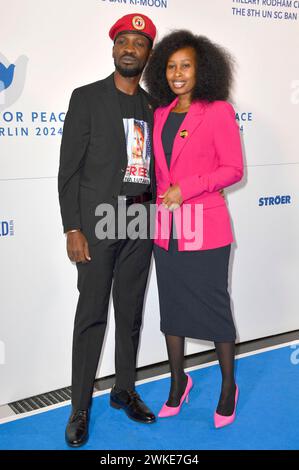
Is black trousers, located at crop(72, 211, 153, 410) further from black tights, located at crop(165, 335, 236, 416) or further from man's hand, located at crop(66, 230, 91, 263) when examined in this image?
black tights, located at crop(165, 335, 236, 416)

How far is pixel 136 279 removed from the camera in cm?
245

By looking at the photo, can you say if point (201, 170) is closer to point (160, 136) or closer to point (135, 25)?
point (160, 136)

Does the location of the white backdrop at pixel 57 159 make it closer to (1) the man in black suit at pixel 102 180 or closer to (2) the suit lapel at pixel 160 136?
(1) the man in black suit at pixel 102 180

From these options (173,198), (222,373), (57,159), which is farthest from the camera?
(57,159)

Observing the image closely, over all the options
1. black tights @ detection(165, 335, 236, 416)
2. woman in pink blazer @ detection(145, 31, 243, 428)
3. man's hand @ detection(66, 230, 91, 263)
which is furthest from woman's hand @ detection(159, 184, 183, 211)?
black tights @ detection(165, 335, 236, 416)

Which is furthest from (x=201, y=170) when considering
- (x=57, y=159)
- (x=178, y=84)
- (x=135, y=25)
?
(x=57, y=159)

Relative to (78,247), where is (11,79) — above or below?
above

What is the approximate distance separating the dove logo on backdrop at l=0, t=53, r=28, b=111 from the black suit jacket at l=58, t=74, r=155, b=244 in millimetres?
420

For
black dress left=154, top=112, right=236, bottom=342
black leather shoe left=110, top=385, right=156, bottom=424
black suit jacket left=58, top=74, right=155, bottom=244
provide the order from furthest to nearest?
black leather shoe left=110, top=385, right=156, bottom=424 < black dress left=154, top=112, right=236, bottom=342 < black suit jacket left=58, top=74, right=155, bottom=244

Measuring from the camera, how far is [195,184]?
Result: 87.7 inches

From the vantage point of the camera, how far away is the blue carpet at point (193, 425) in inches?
90.8

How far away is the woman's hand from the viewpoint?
2219 millimetres

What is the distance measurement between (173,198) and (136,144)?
0.28 metres
